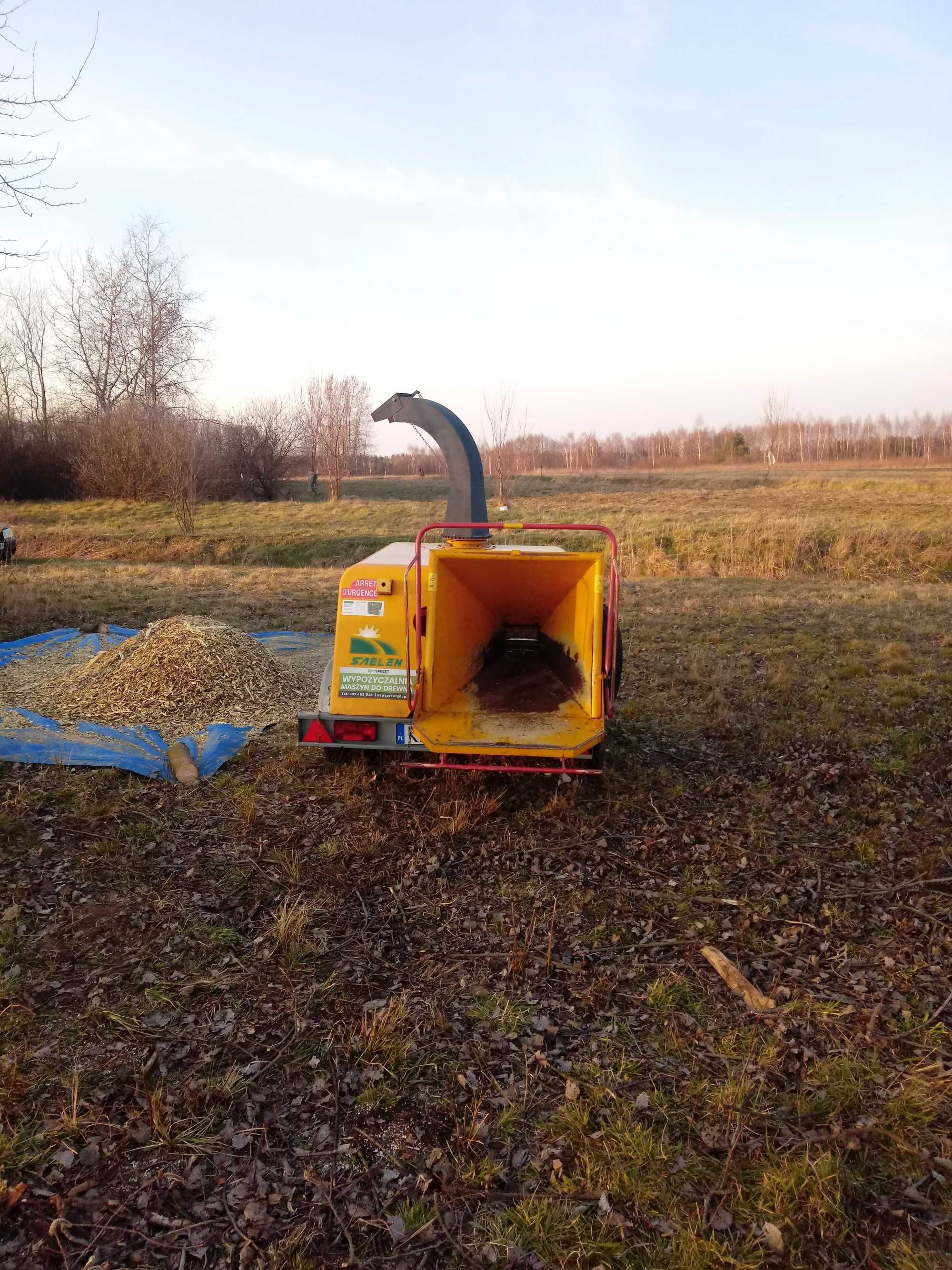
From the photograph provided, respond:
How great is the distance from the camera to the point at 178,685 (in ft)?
23.0

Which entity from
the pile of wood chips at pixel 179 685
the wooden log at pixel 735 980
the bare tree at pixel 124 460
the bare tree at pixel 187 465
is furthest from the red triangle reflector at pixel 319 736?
the bare tree at pixel 124 460

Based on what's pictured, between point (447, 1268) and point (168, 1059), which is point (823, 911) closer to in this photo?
point (447, 1268)

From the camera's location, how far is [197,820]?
4.99m

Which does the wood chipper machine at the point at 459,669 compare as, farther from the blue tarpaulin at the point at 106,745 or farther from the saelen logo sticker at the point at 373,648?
the blue tarpaulin at the point at 106,745

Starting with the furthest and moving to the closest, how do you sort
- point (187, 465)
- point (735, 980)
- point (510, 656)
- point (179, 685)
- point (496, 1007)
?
point (187, 465), point (179, 685), point (510, 656), point (735, 980), point (496, 1007)

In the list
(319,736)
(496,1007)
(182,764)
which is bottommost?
(496,1007)

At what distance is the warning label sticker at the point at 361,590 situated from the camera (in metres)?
5.02

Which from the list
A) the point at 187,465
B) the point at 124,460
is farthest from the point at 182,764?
the point at 124,460

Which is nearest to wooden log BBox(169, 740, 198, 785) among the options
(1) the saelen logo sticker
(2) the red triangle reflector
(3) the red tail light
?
(2) the red triangle reflector

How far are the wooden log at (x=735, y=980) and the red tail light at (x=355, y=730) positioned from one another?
2.29 metres

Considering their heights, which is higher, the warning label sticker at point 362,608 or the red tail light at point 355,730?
the warning label sticker at point 362,608

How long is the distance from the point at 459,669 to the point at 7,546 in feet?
52.7

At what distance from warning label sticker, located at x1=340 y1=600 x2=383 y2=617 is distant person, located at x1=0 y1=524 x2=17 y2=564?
51.3 ft

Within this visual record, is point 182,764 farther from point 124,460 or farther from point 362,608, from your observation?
point 124,460
